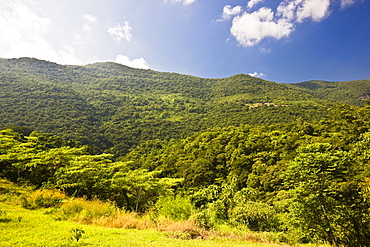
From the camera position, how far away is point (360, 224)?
1115 cm

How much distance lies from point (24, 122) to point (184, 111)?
10442 cm

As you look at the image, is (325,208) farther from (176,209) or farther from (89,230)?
(89,230)

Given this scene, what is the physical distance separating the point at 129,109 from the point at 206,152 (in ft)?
354

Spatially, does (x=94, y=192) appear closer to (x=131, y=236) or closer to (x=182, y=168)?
(x=131, y=236)

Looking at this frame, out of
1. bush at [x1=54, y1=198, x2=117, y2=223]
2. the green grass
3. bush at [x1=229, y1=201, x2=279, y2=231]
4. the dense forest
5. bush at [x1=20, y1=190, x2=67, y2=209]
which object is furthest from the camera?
bush at [x1=229, y1=201, x2=279, y2=231]

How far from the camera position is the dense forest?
12328 millimetres

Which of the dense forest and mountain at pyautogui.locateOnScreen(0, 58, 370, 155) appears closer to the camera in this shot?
the dense forest

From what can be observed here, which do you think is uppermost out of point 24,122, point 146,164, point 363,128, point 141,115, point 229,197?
point 141,115

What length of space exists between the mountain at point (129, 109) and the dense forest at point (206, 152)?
0.90 meters

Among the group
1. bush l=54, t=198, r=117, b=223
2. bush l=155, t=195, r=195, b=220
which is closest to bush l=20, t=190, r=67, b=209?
bush l=54, t=198, r=117, b=223

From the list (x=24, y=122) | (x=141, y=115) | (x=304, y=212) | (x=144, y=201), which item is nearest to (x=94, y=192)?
(x=144, y=201)

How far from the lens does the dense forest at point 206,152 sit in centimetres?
1233

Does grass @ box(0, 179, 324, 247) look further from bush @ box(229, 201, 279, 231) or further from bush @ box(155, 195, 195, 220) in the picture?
bush @ box(229, 201, 279, 231)

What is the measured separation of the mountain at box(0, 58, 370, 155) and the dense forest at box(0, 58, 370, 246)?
0.90 m
